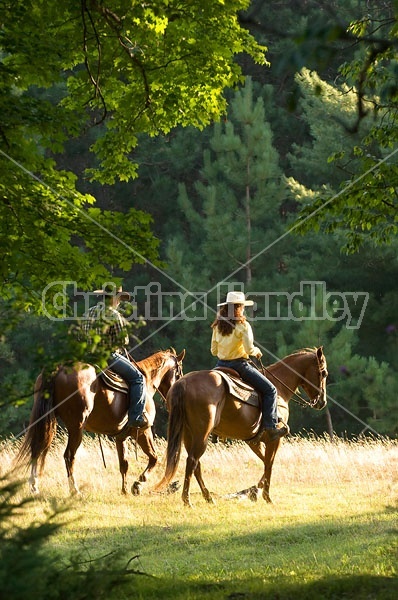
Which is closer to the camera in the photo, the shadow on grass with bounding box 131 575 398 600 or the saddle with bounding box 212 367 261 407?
the shadow on grass with bounding box 131 575 398 600

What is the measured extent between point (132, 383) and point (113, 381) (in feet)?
1.03

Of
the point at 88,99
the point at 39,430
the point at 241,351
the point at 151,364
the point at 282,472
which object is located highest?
the point at 88,99

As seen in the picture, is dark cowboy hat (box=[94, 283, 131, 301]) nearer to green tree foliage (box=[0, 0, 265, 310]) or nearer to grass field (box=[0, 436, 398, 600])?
green tree foliage (box=[0, 0, 265, 310])

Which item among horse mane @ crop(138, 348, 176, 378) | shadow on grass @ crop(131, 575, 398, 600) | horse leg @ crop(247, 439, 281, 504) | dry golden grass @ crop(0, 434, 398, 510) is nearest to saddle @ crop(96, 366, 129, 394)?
horse mane @ crop(138, 348, 176, 378)

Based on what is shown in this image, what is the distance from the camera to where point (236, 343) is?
39.1 ft

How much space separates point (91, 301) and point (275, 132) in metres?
8.92

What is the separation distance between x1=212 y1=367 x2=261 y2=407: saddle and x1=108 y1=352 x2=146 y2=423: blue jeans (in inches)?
46.2

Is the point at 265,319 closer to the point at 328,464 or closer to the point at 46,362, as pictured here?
the point at 328,464

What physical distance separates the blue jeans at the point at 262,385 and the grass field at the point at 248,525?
1.07 metres

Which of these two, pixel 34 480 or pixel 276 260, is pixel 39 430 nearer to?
pixel 34 480

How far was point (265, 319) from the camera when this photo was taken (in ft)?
94.5

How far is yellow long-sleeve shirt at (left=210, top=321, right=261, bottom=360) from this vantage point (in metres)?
11.8

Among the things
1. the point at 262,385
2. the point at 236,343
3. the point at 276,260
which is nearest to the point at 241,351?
the point at 236,343

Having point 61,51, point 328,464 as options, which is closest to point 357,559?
point 61,51
